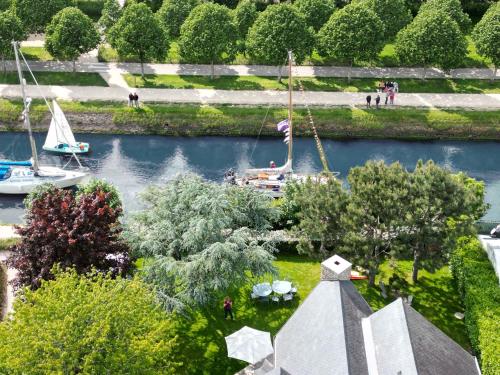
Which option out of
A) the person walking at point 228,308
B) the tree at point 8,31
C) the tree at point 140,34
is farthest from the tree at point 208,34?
the person walking at point 228,308

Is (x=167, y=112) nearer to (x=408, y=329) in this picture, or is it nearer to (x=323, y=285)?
(x=323, y=285)

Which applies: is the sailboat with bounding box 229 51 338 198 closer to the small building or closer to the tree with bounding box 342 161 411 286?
the tree with bounding box 342 161 411 286

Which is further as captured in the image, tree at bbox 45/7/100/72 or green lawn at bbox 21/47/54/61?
green lawn at bbox 21/47/54/61

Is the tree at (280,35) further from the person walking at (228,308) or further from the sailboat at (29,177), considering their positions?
the person walking at (228,308)

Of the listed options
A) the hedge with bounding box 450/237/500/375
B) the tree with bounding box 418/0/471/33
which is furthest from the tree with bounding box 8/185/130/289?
the tree with bounding box 418/0/471/33

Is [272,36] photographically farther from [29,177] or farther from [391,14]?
[29,177]

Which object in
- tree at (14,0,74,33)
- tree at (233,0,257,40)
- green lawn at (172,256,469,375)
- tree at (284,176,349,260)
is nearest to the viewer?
green lawn at (172,256,469,375)

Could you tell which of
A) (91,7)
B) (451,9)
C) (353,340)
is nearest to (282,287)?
(353,340)
